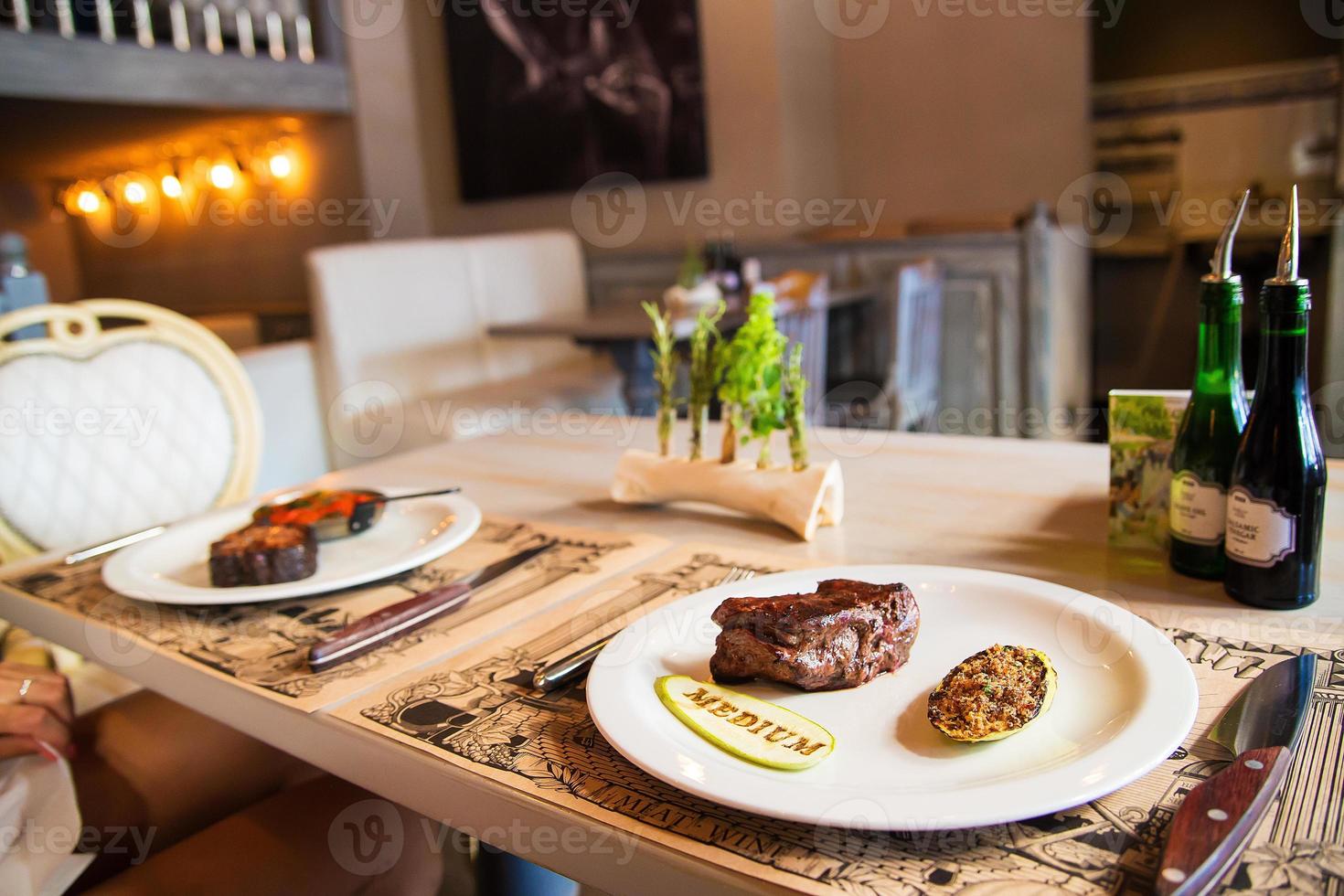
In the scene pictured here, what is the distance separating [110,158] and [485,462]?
774 cm

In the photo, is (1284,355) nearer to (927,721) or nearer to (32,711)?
(927,721)

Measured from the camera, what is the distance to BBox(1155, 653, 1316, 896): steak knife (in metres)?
0.48

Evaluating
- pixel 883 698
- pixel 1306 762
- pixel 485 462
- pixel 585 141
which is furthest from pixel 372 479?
pixel 585 141

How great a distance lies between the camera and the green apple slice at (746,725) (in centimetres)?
60

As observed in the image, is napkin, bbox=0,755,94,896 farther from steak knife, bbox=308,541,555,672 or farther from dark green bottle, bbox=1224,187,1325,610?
dark green bottle, bbox=1224,187,1325,610

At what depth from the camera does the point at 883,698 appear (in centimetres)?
70

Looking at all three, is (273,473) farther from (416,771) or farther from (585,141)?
(416,771)

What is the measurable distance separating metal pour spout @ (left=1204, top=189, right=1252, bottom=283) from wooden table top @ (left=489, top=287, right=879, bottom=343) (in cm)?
225

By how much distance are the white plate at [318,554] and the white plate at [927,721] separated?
367 mm

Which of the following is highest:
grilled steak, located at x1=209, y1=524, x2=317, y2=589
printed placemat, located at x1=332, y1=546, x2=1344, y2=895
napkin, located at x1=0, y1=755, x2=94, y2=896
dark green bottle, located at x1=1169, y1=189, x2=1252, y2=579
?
dark green bottle, located at x1=1169, y1=189, x2=1252, y2=579

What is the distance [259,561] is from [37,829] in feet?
1.03

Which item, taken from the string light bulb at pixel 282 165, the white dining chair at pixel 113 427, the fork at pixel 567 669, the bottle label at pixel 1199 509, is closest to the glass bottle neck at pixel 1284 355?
the bottle label at pixel 1199 509

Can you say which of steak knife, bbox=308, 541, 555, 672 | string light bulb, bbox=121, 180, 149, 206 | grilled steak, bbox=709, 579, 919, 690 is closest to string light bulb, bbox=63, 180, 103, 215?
string light bulb, bbox=121, 180, 149, 206

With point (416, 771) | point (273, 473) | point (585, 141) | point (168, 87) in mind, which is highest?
point (168, 87)
